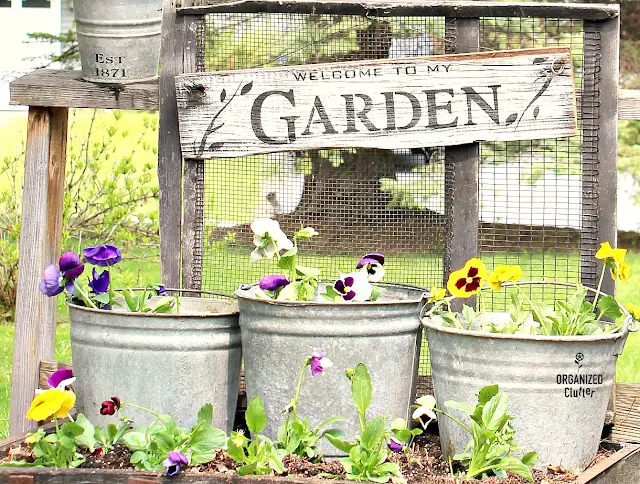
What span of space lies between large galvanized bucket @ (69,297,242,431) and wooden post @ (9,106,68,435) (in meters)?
0.60

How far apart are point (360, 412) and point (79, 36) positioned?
1827 millimetres

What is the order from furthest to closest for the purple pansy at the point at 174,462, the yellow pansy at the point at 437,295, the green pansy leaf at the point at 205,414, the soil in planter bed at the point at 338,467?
the yellow pansy at the point at 437,295 < the green pansy leaf at the point at 205,414 < the soil in planter bed at the point at 338,467 < the purple pansy at the point at 174,462

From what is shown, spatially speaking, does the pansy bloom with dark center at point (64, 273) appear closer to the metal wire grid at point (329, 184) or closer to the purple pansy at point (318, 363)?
the metal wire grid at point (329, 184)

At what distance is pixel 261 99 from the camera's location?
3.43 meters

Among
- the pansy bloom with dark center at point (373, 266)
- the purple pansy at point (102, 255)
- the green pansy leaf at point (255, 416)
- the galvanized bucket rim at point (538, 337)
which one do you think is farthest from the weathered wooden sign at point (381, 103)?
the green pansy leaf at point (255, 416)

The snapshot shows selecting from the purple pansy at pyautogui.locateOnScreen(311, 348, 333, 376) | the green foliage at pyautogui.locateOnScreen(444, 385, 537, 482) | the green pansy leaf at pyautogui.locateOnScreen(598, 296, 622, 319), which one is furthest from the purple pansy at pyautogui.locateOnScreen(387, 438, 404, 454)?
the green pansy leaf at pyautogui.locateOnScreen(598, 296, 622, 319)

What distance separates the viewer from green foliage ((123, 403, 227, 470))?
2.66 m

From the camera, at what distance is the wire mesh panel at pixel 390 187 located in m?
3.39

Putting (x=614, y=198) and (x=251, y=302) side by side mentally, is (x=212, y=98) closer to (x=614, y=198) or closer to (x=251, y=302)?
(x=251, y=302)

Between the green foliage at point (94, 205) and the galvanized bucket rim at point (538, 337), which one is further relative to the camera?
the green foliage at point (94, 205)

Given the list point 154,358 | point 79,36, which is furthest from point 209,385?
point 79,36

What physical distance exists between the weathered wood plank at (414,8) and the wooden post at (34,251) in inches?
27.8

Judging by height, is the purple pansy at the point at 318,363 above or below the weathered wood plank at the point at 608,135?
below

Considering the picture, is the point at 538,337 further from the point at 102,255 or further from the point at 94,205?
the point at 94,205
